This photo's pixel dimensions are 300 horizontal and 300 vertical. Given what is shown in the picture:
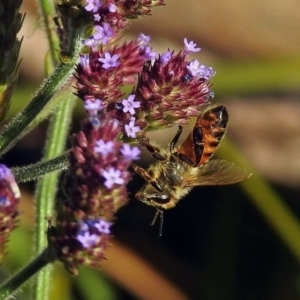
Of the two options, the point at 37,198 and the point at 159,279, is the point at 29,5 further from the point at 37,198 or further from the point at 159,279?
the point at 37,198

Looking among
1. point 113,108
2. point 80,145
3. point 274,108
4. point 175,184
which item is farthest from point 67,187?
point 274,108

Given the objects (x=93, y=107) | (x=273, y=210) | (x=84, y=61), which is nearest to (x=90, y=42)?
(x=84, y=61)

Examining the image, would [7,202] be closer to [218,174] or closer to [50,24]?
[218,174]

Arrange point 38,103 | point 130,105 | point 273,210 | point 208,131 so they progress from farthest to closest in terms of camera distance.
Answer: point 273,210
point 208,131
point 38,103
point 130,105

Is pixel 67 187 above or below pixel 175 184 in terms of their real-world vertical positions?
above

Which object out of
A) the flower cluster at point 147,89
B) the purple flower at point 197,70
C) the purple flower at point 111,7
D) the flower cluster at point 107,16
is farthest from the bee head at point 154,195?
the purple flower at point 111,7

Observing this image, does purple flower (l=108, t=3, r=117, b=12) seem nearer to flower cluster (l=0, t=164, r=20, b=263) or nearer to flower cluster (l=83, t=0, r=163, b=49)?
flower cluster (l=83, t=0, r=163, b=49)

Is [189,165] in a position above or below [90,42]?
below
